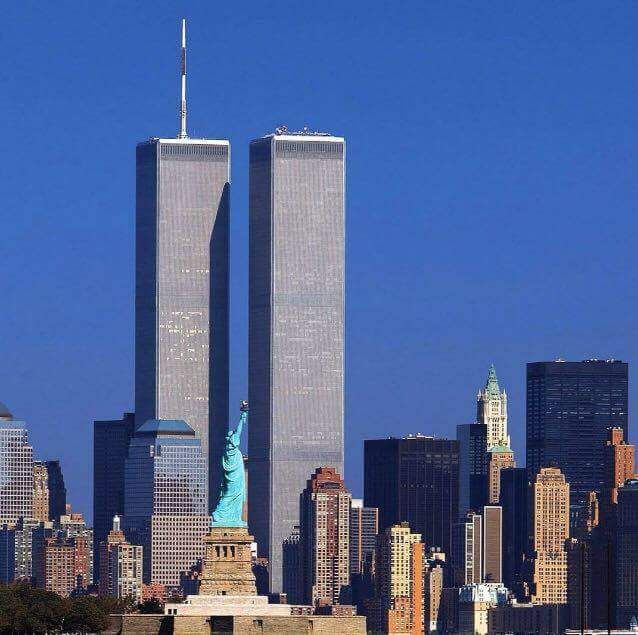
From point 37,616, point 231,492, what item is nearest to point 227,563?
point 231,492

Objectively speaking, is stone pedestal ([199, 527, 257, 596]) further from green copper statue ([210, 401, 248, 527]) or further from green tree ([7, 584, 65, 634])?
green tree ([7, 584, 65, 634])

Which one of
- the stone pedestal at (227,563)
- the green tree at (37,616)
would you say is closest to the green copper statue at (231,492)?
the stone pedestal at (227,563)

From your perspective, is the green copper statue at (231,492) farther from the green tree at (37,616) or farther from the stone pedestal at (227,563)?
the green tree at (37,616)

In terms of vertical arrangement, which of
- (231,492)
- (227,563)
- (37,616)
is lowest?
(37,616)

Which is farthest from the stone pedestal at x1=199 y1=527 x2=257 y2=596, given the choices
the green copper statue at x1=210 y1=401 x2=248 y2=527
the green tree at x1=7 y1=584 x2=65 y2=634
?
the green tree at x1=7 y1=584 x2=65 y2=634

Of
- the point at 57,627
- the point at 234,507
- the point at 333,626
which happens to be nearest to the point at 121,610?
the point at 57,627

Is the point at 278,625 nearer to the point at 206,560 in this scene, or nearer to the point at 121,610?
the point at 206,560

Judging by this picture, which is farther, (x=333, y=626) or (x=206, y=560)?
(x=206, y=560)

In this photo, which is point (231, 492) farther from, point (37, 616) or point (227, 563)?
point (37, 616)
